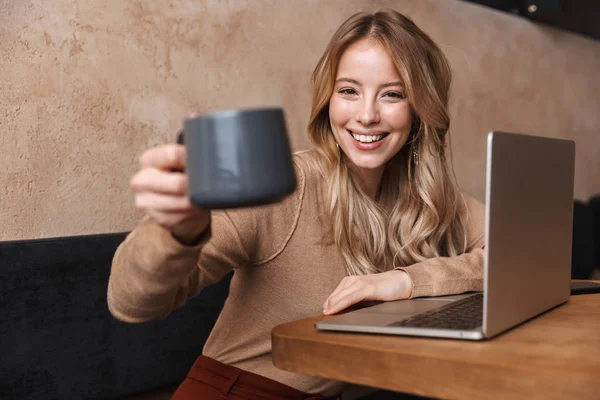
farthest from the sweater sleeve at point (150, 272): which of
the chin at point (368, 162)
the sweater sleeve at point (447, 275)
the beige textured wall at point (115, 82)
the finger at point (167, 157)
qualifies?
the beige textured wall at point (115, 82)

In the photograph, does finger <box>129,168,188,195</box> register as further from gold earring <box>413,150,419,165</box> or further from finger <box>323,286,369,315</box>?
gold earring <box>413,150,419,165</box>

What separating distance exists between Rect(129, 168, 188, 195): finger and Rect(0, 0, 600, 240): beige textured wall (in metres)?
1.02

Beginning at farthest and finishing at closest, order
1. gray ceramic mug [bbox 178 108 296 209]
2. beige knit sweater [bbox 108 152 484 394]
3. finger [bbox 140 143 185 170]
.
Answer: beige knit sweater [bbox 108 152 484 394] < finger [bbox 140 143 185 170] < gray ceramic mug [bbox 178 108 296 209]

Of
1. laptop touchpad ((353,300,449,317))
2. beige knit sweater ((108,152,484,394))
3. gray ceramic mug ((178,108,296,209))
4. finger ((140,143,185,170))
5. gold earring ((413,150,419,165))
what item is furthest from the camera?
gold earring ((413,150,419,165))

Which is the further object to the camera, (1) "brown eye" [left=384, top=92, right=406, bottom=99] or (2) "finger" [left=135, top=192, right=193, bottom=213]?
(1) "brown eye" [left=384, top=92, right=406, bottom=99]

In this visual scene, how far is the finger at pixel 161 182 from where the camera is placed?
28.2 inches

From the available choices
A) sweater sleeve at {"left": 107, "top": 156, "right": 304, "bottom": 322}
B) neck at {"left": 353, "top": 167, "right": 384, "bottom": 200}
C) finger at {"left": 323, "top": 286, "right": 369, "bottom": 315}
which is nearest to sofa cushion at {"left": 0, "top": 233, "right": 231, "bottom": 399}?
sweater sleeve at {"left": 107, "top": 156, "right": 304, "bottom": 322}

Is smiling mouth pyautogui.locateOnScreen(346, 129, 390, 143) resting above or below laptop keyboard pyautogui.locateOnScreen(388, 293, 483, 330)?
above

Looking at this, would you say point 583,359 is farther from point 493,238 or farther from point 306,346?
point 306,346

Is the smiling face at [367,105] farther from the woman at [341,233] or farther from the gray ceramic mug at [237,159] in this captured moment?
the gray ceramic mug at [237,159]

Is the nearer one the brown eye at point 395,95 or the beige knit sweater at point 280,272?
the beige knit sweater at point 280,272

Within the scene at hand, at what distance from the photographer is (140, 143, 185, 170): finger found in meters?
0.71

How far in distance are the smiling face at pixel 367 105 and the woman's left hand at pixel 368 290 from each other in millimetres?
339

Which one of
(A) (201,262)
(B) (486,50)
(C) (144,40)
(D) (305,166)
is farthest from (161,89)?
(B) (486,50)
